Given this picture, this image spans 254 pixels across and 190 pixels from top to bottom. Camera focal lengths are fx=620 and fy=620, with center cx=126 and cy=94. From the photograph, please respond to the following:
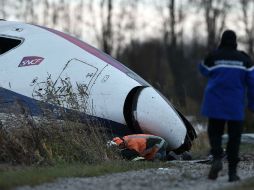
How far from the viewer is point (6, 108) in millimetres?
10711

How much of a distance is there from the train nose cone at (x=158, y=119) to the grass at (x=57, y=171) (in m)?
1.69

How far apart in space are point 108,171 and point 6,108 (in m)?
2.55

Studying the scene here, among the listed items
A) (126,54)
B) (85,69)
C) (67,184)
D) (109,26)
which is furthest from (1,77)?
(126,54)

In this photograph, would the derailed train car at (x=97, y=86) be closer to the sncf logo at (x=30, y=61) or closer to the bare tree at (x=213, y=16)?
the sncf logo at (x=30, y=61)

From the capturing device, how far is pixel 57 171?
8758 mm

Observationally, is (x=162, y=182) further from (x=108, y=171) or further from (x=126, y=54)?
(x=126, y=54)

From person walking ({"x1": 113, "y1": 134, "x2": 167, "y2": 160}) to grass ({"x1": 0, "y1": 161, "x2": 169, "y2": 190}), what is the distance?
0.89 metres

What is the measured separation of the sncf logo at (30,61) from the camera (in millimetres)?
12655

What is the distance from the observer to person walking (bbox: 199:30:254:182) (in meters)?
7.93

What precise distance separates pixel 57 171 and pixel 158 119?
12.1ft

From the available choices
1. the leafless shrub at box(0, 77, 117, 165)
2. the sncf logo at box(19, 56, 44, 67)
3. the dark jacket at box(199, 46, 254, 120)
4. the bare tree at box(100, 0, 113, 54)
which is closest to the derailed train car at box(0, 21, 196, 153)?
the sncf logo at box(19, 56, 44, 67)

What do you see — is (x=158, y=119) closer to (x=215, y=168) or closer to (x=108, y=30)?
(x=215, y=168)

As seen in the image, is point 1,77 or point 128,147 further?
point 1,77

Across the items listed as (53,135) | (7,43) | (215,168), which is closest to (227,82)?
(215,168)
